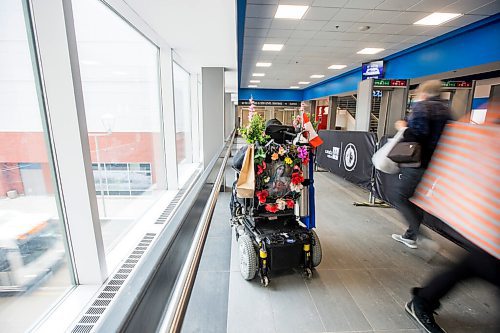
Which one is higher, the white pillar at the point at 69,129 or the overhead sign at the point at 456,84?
the overhead sign at the point at 456,84

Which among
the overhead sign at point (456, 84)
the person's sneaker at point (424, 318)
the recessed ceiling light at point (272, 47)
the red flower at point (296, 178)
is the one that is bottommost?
the person's sneaker at point (424, 318)

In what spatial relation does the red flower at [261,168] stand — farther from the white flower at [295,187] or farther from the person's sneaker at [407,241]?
the person's sneaker at [407,241]

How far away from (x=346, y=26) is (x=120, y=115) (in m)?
4.68

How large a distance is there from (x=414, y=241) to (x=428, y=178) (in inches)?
74.2

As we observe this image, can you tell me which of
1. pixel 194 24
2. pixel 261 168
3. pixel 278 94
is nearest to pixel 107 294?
pixel 261 168

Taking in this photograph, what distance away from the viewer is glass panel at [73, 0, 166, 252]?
2.60m

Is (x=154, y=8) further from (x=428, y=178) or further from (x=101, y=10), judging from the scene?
(x=428, y=178)

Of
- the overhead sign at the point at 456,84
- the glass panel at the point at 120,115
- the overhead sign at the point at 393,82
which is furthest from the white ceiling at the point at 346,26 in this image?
the overhead sign at the point at 456,84

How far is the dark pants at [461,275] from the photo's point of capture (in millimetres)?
1307

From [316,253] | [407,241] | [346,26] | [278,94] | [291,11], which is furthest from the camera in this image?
[278,94]

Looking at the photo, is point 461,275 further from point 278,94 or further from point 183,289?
point 278,94

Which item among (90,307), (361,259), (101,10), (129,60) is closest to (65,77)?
(101,10)

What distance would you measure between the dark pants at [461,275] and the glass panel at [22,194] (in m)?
2.77

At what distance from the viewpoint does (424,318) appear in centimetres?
179
